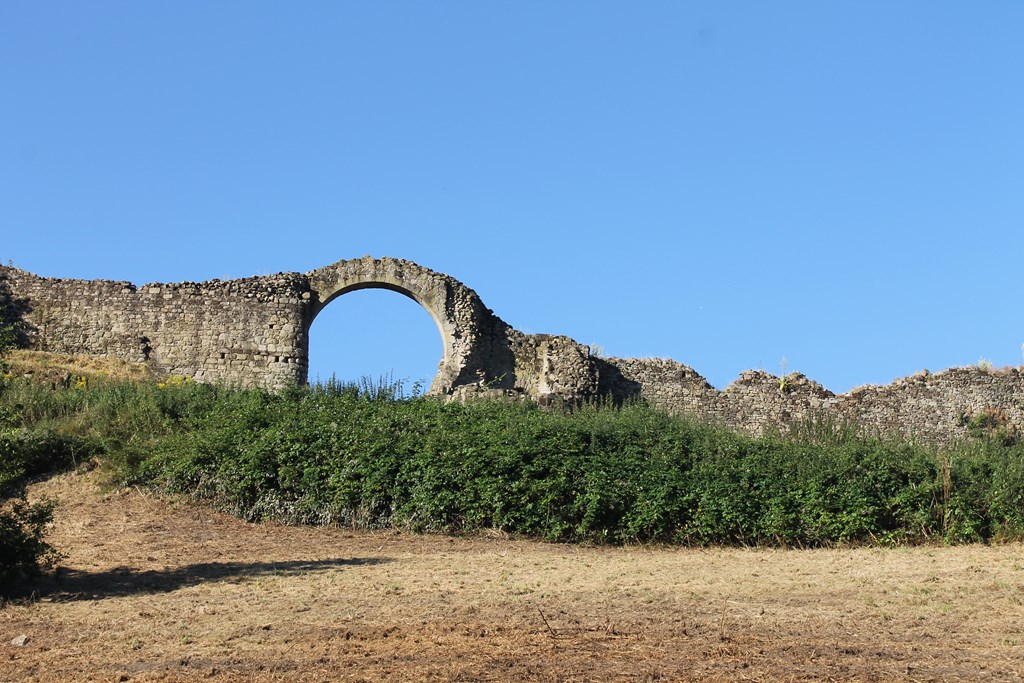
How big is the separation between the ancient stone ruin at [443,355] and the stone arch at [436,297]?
24 mm

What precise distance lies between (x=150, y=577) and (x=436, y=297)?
12718mm

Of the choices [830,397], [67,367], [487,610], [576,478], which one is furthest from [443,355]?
[487,610]

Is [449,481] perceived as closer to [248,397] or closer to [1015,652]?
[248,397]

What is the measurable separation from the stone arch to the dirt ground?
9.39 m

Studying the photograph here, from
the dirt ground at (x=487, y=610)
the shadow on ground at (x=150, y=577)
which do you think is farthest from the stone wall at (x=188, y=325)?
the shadow on ground at (x=150, y=577)

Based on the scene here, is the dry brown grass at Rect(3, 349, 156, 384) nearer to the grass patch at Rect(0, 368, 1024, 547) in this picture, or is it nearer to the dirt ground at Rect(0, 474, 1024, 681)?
the grass patch at Rect(0, 368, 1024, 547)

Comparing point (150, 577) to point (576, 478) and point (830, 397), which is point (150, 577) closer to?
point (576, 478)

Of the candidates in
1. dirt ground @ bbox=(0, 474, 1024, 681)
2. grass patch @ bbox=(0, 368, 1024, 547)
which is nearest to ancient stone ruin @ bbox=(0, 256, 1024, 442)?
grass patch @ bbox=(0, 368, 1024, 547)

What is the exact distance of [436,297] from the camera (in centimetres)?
2456

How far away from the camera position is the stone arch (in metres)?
24.3

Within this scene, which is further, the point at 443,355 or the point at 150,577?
the point at 443,355

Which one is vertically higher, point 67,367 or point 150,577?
point 67,367

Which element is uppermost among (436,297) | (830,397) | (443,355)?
(436,297)

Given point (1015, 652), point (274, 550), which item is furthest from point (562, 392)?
point (1015, 652)
